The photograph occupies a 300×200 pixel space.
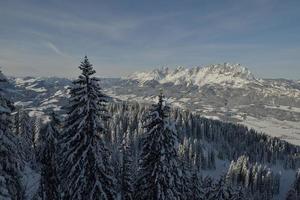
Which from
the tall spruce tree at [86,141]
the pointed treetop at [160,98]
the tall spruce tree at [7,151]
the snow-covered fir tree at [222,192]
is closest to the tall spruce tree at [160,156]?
the pointed treetop at [160,98]

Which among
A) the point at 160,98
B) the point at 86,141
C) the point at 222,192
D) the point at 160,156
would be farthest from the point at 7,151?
the point at 222,192

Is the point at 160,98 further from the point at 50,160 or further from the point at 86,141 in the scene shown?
the point at 50,160

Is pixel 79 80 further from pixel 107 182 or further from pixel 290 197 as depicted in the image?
pixel 290 197

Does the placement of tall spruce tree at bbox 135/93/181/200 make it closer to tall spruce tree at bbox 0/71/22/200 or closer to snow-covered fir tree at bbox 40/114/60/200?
snow-covered fir tree at bbox 40/114/60/200

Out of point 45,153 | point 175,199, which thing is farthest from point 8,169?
point 45,153

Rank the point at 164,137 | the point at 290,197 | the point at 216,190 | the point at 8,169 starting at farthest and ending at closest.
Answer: the point at 290,197, the point at 216,190, the point at 164,137, the point at 8,169
